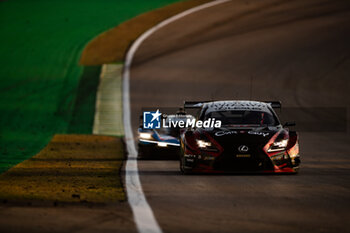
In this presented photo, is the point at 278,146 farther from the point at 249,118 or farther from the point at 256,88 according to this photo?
the point at 256,88

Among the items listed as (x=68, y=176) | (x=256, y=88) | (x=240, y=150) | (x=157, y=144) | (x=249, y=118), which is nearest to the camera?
(x=240, y=150)

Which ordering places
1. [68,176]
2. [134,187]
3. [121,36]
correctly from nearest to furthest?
[134,187] → [68,176] → [121,36]

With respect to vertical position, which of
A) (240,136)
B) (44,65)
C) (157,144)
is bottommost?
(157,144)

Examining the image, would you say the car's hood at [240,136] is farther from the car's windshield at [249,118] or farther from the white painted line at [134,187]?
the white painted line at [134,187]

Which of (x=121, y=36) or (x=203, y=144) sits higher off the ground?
(x=121, y=36)

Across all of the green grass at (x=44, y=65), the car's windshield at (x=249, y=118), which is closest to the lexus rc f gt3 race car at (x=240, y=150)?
the car's windshield at (x=249, y=118)

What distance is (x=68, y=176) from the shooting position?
47.8 feet

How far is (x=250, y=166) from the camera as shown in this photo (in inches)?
569

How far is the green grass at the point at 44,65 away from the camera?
29.3 metres

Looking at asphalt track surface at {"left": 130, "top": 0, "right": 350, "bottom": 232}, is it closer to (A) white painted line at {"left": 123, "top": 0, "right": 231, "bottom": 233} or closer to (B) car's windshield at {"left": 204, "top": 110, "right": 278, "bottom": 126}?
(A) white painted line at {"left": 123, "top": 0, "right": 231, "bottom": 233}

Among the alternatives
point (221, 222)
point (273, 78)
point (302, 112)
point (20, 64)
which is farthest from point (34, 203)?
point (20, 64)

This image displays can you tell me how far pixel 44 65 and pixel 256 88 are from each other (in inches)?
509

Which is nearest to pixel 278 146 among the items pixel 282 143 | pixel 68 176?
pixel 282 143

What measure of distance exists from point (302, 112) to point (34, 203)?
73.4 feet
